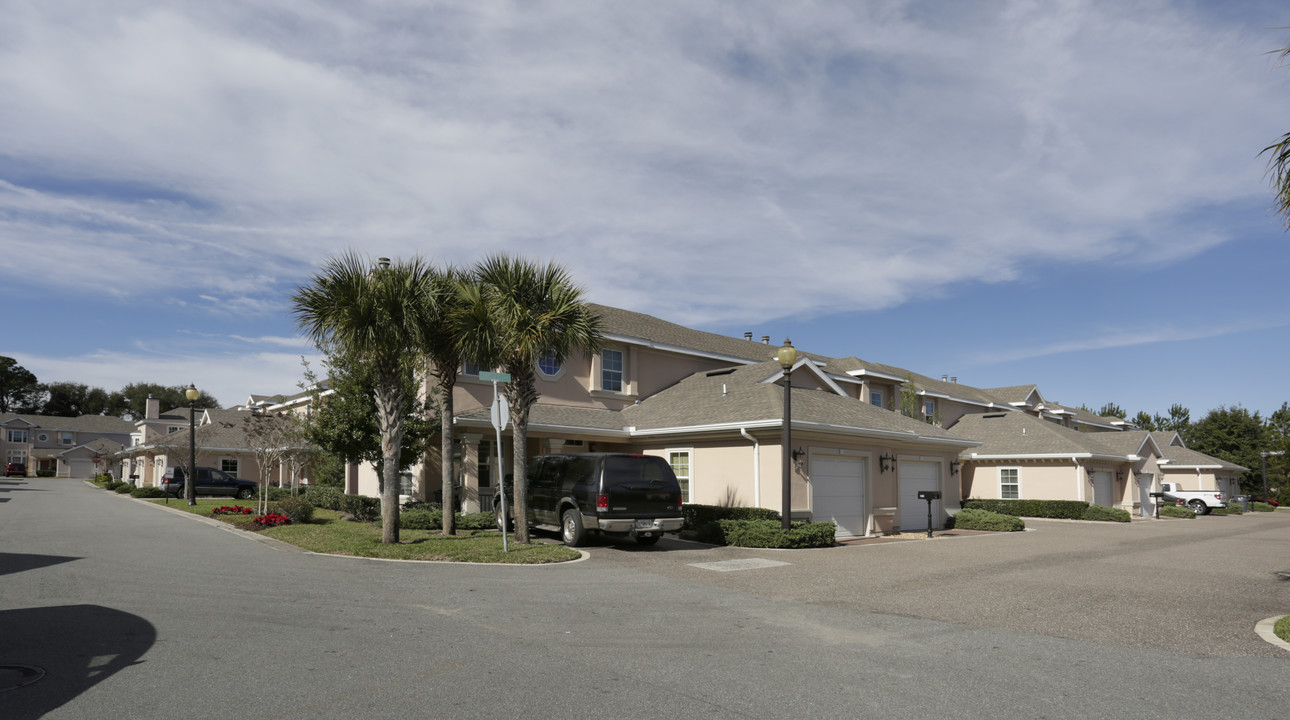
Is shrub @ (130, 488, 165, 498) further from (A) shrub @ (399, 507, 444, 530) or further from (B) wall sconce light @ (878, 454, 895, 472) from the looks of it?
(B) wall sconce light @ (878, 454, 895, 472)

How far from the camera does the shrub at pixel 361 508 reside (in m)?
21.1

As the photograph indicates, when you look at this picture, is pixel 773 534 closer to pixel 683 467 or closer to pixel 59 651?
pixel 683 467

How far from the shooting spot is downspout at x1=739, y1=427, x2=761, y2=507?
774 inches

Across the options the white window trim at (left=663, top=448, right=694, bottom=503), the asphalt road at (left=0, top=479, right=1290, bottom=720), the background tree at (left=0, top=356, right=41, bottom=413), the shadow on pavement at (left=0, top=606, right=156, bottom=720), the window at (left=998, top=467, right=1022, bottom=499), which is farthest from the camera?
the background tree at (left=0, top=356, right=41, bottom=413)

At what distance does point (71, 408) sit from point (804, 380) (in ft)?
399

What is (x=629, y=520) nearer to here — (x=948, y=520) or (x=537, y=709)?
(x=537, y=709)

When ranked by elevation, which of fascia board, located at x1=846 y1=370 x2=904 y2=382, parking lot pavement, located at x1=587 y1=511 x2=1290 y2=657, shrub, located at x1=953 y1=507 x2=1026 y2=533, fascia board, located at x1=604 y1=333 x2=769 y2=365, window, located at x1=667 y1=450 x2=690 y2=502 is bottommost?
shrub, located at x1=953 y1=507 x2=1026 y2=533

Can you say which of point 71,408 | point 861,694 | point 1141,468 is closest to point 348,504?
point 861,694

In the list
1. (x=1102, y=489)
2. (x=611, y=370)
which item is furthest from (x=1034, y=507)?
(x=611, y=370)

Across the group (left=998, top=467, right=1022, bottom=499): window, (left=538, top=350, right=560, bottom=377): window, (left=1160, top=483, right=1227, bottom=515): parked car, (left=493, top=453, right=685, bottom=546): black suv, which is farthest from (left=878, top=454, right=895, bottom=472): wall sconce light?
(left=1160, top=483, right=1227, bottom=515): parked car

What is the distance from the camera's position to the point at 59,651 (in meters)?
6.69

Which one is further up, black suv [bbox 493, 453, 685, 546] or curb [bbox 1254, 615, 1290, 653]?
black suv [bbox 493, 453, 685, 546]

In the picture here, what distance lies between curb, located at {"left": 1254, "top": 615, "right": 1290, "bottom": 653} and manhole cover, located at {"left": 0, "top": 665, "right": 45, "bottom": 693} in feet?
36.9

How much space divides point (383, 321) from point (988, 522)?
19.4m
